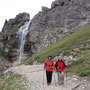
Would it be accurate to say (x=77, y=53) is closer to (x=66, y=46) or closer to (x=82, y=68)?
(x=82, y=68)

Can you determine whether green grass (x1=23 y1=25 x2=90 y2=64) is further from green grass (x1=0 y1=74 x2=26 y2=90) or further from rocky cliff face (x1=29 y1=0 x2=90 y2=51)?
rocky cliff face (x1=29 y1=0 x2=90 y2=51)

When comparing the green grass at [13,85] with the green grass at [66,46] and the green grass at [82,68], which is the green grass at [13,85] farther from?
the green grass at [66,46]

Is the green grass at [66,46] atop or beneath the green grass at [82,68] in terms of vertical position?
atop

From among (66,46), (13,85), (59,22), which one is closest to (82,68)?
(13,85)

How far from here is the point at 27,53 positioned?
57344 millimetres

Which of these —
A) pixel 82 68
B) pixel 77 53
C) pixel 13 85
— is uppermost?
pixel 77 53

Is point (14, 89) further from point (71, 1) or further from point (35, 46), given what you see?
point (71, 1)

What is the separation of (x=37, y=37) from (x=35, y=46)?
15.1ft

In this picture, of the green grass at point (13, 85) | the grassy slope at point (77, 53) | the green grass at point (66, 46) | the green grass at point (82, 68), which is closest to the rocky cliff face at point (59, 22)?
the green grass at point (66, 46)

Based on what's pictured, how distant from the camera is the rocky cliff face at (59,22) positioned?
1806 inches

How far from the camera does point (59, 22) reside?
50.4 m

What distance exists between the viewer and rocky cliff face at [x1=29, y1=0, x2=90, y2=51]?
45.9 meters

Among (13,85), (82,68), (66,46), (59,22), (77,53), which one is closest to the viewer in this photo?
(13,85)

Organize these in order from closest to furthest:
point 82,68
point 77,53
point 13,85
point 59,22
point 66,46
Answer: point 13,85, point 82,68, point 77,53, point 66,46, point 59,22
